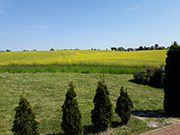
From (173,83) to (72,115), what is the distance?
14.9 ft

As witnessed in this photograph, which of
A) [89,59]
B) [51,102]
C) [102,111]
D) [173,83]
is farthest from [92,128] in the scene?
[89,59]

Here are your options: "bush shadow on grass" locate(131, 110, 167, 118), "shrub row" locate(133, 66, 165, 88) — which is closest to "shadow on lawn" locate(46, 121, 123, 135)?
"bush shadow on grass" locate(131, 110, 167, 118)

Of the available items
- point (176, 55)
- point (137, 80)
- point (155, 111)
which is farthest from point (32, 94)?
point (137, 80)

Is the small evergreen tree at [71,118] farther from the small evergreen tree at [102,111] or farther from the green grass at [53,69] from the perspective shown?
the green grass at [53,69]

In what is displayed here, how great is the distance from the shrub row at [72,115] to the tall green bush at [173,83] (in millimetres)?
2245

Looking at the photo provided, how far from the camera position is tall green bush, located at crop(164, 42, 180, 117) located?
20.5ft

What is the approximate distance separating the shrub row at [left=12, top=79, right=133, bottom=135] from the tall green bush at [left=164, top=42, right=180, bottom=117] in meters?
2.25

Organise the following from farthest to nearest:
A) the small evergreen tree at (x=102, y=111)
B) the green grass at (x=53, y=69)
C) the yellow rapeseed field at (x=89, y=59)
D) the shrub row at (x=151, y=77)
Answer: the yellow rapeseed field at (x=89, y=59)
the green grass at (x=53, y=69)
the shrub row at (x=151, y=77)
the small evergreen tree at (x=102, y=111)

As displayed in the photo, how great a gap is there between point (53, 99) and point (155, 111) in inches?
200

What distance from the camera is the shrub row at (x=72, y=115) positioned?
137 inches

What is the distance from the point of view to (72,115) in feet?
13.4

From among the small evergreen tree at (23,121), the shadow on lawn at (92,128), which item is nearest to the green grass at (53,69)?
the shadow on lawn at (92,128)

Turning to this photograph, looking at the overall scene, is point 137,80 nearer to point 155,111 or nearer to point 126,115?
point 155,111

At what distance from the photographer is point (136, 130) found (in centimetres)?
502
